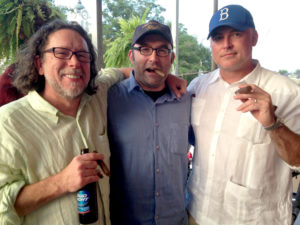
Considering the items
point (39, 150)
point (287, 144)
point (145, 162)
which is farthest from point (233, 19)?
point (39, 150)

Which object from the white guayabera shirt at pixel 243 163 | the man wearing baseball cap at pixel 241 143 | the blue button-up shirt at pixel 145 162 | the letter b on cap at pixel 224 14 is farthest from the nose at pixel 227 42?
the blue button-up shirt at pixel 145 162

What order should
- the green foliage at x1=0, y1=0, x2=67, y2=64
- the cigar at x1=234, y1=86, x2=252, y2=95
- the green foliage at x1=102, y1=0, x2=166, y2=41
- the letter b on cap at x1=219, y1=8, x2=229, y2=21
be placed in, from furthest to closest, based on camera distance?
the green foliage at x1=102, y1=0, x2=166, y2=41, the green foliage at x1=0, y1=0, x2=67, y2=64, the letter b on cap at x1=219, y1=8, x2=229, y2=21, the cigar at x1=234, y1=86, x2=252, y2=95

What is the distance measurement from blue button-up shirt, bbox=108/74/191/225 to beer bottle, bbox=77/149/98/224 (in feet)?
1.43

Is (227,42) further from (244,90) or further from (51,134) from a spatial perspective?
(51,134)

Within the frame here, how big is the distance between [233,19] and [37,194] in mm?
1503

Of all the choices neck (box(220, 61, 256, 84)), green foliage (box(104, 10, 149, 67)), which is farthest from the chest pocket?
green foliage (box(104, 10, 149, 67))

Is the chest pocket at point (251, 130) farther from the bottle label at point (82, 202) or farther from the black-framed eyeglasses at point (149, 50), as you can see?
the bottle label at point (82, 202)

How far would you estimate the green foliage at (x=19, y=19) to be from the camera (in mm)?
1916

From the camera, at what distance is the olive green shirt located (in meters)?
1.06

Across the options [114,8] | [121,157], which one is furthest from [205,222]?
Result: [114,8]

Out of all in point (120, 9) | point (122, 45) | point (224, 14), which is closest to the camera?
point (224, 14)

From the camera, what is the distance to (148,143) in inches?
63.4

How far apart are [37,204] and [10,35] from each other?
1.53 metres

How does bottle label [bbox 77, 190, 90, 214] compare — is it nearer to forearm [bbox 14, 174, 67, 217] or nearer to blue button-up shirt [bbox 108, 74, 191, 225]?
forearm [bbox 14, 174, 67, 217]
